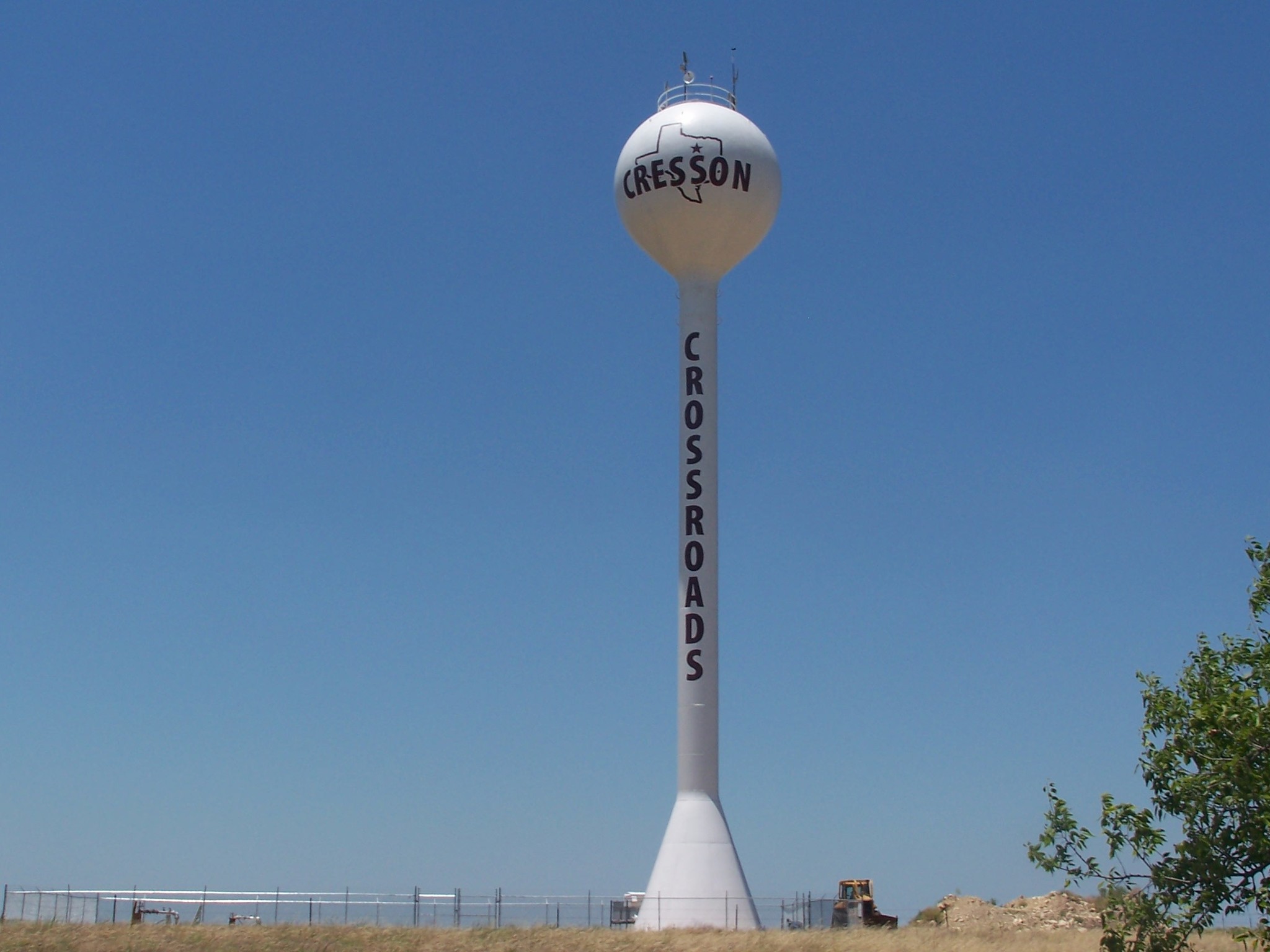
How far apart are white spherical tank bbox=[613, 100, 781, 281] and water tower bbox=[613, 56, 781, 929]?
4 cm

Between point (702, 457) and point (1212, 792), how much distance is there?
23019 millimetres

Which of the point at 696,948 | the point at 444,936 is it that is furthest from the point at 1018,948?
the point at 444,936

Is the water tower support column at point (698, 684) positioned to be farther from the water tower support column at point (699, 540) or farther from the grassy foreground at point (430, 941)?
the grassy foreground at point (430, 941)

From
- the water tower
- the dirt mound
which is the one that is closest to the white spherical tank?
the water tower

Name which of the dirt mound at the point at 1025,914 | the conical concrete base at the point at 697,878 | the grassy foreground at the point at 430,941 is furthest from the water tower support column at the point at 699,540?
the dirt mound at the point at 1025,914

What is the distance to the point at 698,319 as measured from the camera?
45.2 m

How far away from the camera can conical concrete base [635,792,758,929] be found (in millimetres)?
39375

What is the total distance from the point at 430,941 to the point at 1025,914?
2364 cm

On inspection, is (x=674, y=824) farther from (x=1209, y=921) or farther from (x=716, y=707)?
(x=1209, y=921)

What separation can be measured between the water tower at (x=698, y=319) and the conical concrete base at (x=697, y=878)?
A: 38mm

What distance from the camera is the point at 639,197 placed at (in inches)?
1777

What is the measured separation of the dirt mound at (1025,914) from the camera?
1938 inches

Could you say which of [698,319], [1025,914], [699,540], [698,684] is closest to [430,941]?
[698,684]

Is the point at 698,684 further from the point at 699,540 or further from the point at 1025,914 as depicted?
the point at 1025,914
